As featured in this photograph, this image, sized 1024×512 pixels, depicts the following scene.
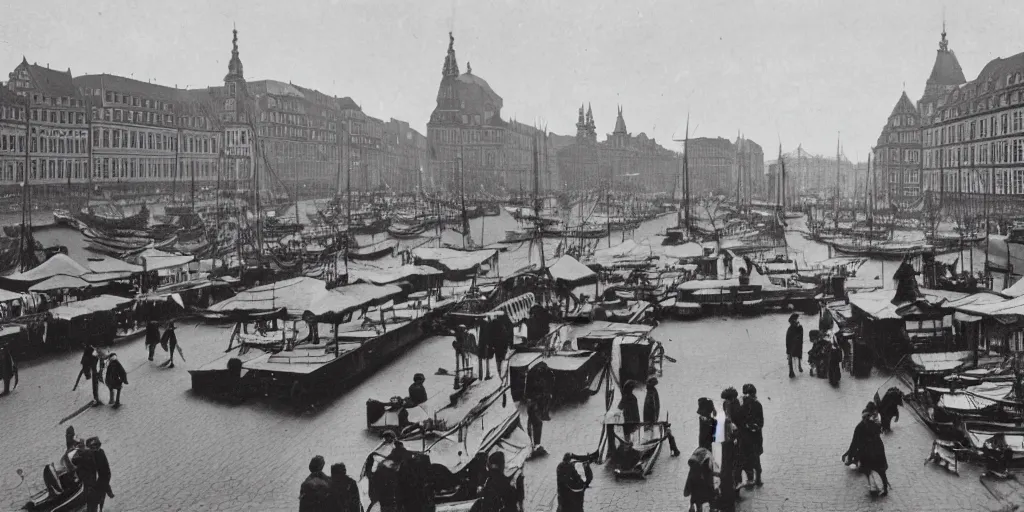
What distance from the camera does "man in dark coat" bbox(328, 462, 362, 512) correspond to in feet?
26.8

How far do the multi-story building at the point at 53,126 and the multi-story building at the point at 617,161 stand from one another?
73.3 m

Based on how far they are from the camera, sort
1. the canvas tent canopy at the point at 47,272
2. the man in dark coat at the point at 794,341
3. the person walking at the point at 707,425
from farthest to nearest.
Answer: the canvas tent canopy at the point at 47,272 → the man in dark coat at the point at 794,341 → the person walking at the point at 707,425

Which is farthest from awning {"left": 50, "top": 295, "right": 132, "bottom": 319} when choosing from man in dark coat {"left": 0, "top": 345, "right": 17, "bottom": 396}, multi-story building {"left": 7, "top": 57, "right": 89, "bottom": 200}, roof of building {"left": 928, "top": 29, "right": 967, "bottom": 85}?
roof of building {"left": 928, "top": 29, "right": 967, "bottom": 85}

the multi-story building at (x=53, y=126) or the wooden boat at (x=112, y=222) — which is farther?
the multi-story building at (x=53, y=126)

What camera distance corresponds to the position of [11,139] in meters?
60.7

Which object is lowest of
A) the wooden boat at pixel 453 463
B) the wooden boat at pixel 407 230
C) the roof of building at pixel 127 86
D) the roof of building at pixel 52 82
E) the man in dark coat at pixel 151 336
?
the wooden boat at pixel 453 463

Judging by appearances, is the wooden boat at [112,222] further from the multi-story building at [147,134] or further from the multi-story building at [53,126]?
the multi-story building at [147,134]

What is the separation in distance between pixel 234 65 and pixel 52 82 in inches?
1110

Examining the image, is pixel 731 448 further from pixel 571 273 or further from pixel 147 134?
pixel 147 134

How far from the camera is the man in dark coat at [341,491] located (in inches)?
322

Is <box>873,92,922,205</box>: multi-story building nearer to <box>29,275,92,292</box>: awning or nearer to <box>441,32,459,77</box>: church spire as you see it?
<box>441,32,459,77</box>: church spire

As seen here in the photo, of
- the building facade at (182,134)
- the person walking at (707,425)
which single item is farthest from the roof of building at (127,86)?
the person walking at (707,425)

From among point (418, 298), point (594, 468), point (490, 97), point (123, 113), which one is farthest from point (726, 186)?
point (594, 468)

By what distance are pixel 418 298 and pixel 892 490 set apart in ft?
59.0
